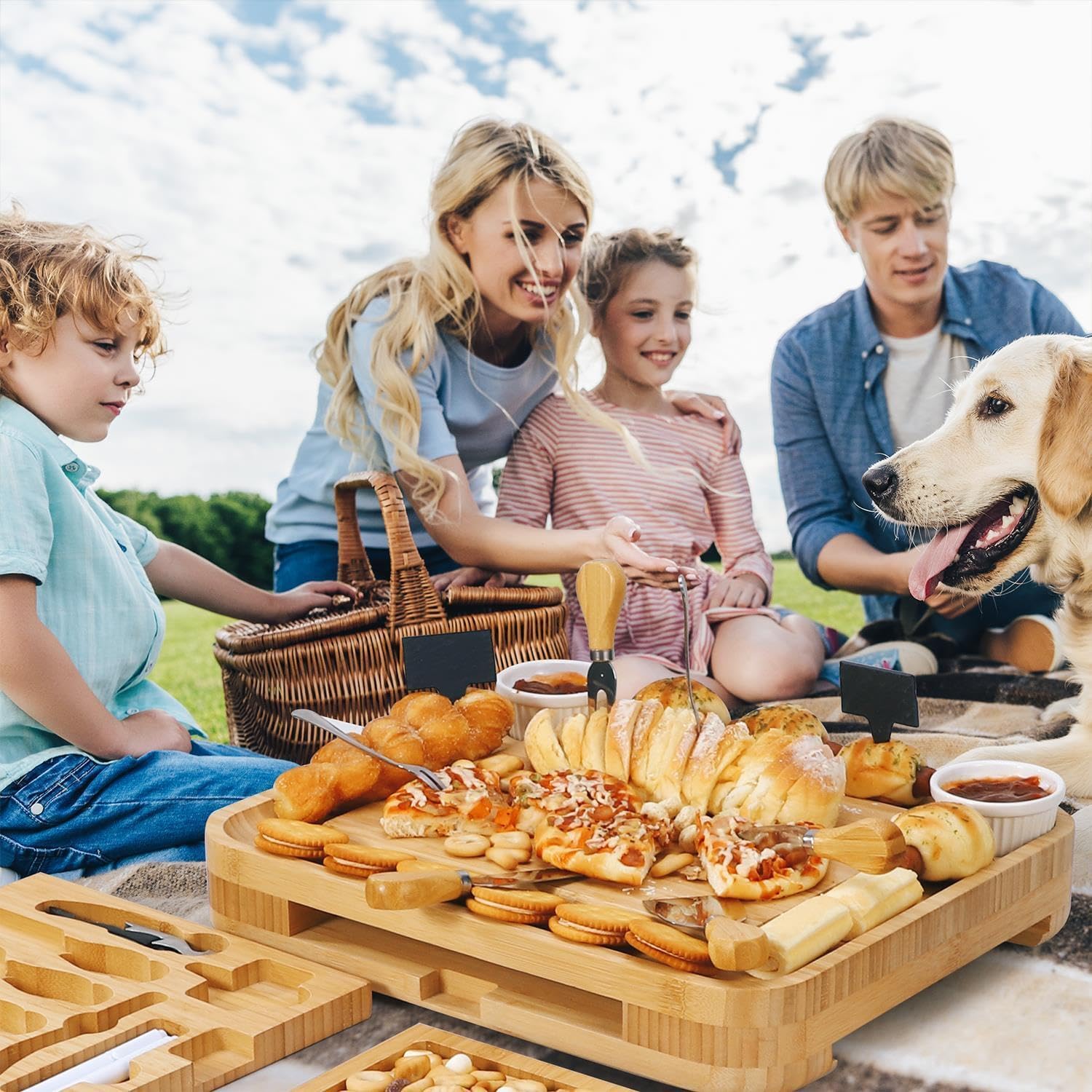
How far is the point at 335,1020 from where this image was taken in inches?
47.7

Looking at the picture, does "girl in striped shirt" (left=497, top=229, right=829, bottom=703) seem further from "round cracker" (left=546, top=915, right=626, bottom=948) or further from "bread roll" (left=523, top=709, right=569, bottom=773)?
"round cracker" (left=546, top=915, right=626, bottom=948)

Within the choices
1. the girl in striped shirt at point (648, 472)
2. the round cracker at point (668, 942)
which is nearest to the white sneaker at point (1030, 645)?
the girl in striped shirt at point (648, 472)

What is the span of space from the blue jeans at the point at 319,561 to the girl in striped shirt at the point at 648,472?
23 cm

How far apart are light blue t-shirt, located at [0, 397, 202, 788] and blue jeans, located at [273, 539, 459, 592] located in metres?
0.95

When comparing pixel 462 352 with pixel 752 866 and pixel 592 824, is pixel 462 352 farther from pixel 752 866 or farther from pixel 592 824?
pixel 752 866

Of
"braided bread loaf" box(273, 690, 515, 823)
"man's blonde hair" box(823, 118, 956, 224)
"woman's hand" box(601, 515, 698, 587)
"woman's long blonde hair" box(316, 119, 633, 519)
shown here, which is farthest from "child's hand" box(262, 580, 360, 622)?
"man's blonde hair" box(823, 118, 956, 224)

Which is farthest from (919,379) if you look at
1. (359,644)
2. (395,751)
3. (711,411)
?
(395,751)

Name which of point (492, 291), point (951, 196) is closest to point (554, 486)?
point (492, 291)

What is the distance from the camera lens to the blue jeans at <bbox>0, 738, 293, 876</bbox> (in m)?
1.76

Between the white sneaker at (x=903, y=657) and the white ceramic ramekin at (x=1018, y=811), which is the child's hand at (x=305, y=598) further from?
the white ceramic ramekin at (x=1018, y=811)

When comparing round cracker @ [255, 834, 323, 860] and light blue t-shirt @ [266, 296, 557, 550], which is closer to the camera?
round cracker @ [255, 834, 323, 860]

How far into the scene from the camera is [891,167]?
298 cm

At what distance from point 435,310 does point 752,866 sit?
76.2 inches

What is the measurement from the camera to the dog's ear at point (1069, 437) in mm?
2043
